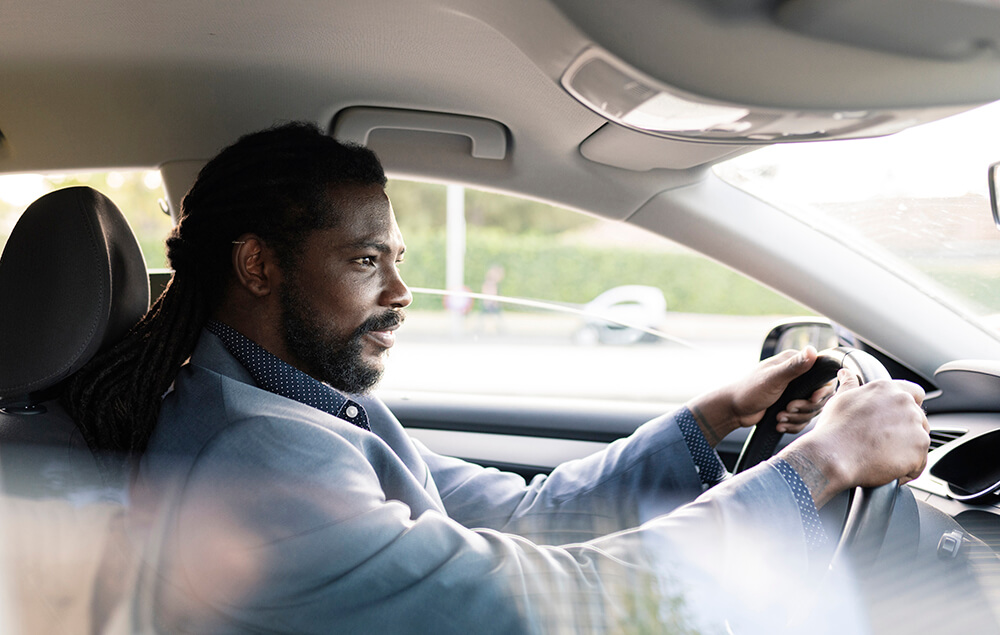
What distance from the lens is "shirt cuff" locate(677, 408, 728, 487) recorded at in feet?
6.00

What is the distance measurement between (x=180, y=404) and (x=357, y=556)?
43 cm

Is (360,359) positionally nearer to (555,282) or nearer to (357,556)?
(357,556)

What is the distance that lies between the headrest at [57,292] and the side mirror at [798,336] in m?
1.59

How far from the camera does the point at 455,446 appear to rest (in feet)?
8.85

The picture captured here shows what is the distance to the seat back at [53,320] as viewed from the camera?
1345 millimetres

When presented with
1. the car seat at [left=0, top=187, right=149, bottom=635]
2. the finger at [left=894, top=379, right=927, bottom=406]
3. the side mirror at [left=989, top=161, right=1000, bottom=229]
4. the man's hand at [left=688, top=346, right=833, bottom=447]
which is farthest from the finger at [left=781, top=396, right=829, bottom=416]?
the car seat at [left=0, top=187, right=149, bottom=635]

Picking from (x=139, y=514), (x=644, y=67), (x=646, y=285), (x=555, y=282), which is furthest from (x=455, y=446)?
(x=555, y=282)

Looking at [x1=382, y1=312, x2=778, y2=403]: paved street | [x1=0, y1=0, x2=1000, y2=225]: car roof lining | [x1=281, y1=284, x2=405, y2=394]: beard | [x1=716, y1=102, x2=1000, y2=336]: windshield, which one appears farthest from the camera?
[x1=382, y1=312, x2=778, y2=403]: paved street

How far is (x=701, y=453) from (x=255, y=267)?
1035 mm

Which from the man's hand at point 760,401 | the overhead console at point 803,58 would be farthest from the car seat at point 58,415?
the man's hand at point 760,401

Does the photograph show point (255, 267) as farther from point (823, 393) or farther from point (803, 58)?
point (823, 393)

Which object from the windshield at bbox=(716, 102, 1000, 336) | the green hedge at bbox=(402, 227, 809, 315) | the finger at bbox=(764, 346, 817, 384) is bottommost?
the green hedge at bbox=(402, 227, 809, 315)

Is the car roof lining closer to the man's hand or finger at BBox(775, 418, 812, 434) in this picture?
the man's hand

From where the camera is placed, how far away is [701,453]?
183 cm
